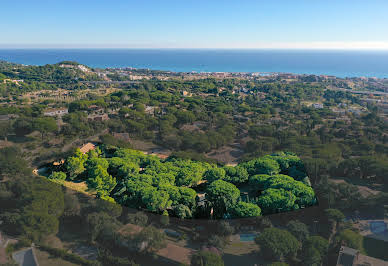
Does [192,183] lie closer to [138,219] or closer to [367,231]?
[138,219]

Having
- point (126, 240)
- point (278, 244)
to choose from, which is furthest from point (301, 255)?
point (126, 240)

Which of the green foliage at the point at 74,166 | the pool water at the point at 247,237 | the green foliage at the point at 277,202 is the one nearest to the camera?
the pool water at the point at 247,237

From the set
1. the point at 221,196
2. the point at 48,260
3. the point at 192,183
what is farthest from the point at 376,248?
the point at 48,260

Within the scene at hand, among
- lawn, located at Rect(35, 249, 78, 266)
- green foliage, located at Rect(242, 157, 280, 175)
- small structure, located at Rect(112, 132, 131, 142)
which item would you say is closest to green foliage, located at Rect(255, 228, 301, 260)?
lawn, located at Rect(35, 249, 78, 266)

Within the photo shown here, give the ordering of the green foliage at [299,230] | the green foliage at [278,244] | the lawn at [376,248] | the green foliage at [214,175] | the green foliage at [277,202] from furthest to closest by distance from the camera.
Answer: the green foliage at [214,175] < the green foliage at [277,202] < the green foliage at [299,230] < the green foliage at [278,244] < the lawn at [376,248]

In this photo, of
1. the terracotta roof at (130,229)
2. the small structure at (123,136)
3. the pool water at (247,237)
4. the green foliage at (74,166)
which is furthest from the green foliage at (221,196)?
the small structure at (123,136)

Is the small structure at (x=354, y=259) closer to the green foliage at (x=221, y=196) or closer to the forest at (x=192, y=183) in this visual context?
the forest at (x=192, y=183)

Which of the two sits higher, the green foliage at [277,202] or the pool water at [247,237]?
the green foliage at [277,202]
